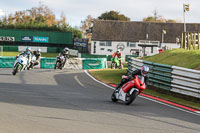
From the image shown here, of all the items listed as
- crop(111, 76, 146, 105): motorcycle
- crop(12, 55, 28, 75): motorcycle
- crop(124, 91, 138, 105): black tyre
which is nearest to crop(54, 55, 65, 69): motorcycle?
crop(12, 55, 28, 75): motorcycle

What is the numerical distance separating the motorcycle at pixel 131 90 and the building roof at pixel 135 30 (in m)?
67.4

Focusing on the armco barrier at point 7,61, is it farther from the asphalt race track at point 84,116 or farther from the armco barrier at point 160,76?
the asphalt race track at point 84,116

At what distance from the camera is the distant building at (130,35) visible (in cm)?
7938

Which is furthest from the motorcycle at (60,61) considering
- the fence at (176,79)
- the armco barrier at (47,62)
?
the fence at (176,79)

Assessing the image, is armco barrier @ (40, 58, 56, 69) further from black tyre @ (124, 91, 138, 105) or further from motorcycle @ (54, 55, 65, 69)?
black tyre @ (124, 91, 138, 105)

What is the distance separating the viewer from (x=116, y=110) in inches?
427

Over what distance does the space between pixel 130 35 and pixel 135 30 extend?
1612 millimetres

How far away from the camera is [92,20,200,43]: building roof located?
79.4 m

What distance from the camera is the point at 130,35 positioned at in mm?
80812

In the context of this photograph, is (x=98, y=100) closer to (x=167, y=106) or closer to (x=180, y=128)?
(x=167, y=106)

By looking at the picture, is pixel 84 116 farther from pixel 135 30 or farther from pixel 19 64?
pixel 135 30

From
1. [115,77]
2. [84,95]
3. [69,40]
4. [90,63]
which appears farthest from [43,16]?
[84,95]

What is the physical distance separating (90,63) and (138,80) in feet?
63.7

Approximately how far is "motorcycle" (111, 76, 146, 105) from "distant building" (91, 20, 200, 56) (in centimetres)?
6655
